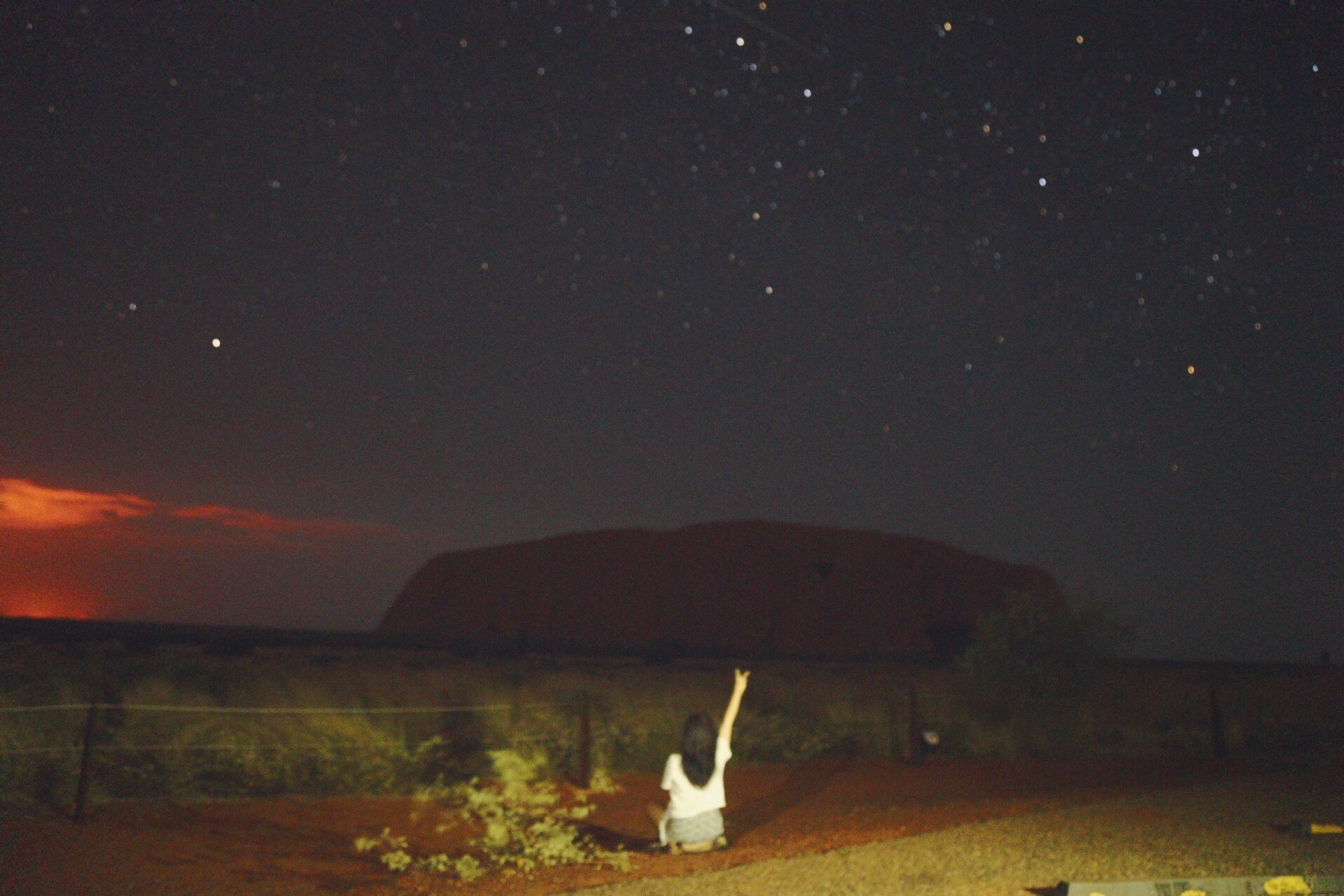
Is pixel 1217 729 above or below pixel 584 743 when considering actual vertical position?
below

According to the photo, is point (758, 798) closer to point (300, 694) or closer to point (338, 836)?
point (338, 836)

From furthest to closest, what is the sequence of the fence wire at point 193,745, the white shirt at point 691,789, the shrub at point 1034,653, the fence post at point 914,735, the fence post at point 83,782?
1. the shrub at point 1034,653
2. the fence post at point 914,735
3. the fence wire at point 193,745
4. the fence post at point 83,782
5. the white shirt at point 691,789

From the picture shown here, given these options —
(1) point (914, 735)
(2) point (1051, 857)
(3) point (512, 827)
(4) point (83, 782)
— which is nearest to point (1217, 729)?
(1) point (914, 735)

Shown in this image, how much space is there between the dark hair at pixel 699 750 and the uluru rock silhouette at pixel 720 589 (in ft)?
229

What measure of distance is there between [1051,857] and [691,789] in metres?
3.17

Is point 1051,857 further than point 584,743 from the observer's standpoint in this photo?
No

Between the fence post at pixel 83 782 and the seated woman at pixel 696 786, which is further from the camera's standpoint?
the fence post at pixel 83 782

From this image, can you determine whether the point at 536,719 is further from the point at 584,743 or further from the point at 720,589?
the point at 720,589

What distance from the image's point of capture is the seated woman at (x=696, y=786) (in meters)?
10.1

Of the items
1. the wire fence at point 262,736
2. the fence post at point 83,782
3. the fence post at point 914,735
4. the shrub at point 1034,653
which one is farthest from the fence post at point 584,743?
the shrub at point 1034,653

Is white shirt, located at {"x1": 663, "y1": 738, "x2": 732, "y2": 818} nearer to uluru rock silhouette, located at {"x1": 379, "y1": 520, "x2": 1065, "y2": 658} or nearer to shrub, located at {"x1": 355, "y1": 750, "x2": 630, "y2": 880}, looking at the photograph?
shrub, located at {"x1": 355, "y1": 750, "x2": 630, "y2": 880}

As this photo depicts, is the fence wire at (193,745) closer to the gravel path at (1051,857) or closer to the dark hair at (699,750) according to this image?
the dark hair at (699,750)

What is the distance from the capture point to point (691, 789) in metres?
10.1

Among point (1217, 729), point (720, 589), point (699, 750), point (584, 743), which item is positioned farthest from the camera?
point (720, 589)
